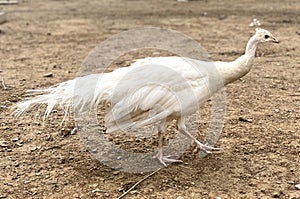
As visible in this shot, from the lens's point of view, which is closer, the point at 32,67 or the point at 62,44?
the point at 32,67

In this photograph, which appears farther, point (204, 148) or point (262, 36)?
point (204, 148)

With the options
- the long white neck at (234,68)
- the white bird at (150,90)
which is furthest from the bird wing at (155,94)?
the long white neck at (234,68)

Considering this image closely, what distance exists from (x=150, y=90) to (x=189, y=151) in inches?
33.8

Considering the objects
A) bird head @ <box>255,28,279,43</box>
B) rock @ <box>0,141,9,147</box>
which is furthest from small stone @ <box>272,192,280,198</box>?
rock @ <box>0,141,9,147</box>

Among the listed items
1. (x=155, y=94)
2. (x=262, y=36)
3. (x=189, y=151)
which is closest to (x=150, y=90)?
(x=155, y=94)

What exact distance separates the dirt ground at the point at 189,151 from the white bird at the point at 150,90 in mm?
470

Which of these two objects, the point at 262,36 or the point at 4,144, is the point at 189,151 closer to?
the point at 262,36

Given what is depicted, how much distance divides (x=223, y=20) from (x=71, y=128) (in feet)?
21.9

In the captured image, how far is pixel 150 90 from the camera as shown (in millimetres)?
3461

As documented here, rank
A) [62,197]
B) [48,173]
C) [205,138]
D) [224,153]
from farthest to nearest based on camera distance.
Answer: [205,138]
[224,153]
[48,173]
[62,197]

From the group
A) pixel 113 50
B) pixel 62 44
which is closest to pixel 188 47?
pixel 113 50

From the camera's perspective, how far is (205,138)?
4324 millimetres

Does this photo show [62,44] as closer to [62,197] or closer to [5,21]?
[5,21]

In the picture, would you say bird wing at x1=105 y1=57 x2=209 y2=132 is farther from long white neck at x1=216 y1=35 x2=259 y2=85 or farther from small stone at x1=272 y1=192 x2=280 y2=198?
small stone at x1=272 y1=192 x2=280 y2=198
